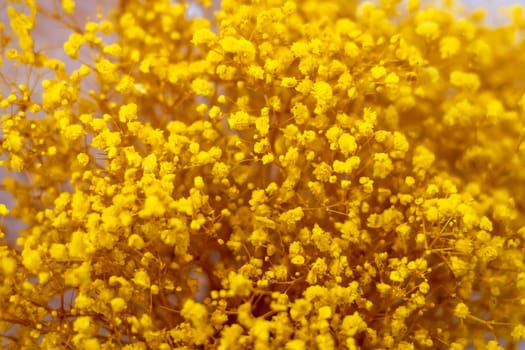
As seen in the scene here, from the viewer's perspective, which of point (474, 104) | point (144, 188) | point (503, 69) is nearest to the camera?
point (144, 188)

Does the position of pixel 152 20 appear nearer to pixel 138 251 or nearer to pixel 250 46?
pixel 250 46

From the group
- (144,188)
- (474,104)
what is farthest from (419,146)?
(144,188)

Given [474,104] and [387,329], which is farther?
[474,104]

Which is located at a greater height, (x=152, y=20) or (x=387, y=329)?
(x=152, y=20)

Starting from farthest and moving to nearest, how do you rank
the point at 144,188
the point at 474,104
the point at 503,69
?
the point at 503,69
the point at 474,104
the point at 144,188

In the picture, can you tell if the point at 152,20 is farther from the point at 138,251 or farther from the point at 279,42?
the point at 138,251

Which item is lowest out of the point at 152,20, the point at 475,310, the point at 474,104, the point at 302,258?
the point at 475,310
